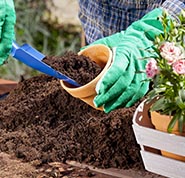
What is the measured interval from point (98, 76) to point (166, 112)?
0.79 feet

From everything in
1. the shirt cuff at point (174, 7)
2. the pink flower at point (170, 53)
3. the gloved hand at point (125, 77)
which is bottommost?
the gloved hand at point (125, 77)

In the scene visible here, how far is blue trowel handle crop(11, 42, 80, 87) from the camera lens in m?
1.24

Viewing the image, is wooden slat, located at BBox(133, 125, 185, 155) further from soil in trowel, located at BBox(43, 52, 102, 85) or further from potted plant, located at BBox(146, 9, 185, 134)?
soil in trowel, located at BBox(43, 52, 102, 85)

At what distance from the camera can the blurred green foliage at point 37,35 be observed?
11.6ft

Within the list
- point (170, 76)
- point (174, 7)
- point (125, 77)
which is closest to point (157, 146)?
point (170, 76)

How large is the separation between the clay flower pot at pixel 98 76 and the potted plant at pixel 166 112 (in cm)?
18

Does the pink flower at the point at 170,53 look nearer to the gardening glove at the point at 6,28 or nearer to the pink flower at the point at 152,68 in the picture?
the pink flower at the point at 152,68

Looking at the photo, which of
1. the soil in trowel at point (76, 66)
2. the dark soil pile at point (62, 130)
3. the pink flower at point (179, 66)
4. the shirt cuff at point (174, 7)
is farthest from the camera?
the shirt cuff at point (174, 7)

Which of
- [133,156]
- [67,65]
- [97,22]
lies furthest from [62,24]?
[133,156]

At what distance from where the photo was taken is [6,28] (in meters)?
1.28

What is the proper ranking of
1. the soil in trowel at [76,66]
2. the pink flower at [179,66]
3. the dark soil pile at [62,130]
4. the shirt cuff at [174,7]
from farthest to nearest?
the shirt cuff at [174,7] < the soil in trowel at [76,66] < the dark soil pile at [62,130] < the pink flower at [179,66]

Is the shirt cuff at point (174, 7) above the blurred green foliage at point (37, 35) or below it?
above

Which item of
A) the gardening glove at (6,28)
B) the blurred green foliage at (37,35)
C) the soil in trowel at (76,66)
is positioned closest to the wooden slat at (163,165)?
the soil in trowel at (76,66)

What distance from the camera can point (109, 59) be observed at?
1240 mm
